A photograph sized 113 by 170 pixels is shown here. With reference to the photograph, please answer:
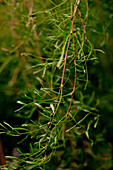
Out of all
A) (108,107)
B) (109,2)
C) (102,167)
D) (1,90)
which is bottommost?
(102,167)

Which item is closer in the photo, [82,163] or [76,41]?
[76,41]

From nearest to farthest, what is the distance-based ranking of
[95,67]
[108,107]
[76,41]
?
[76,41], [108,107], [95,67]

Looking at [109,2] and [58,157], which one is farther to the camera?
[58,157]

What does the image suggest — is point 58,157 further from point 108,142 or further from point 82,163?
point 108,142

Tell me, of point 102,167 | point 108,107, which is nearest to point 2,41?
point 108,107

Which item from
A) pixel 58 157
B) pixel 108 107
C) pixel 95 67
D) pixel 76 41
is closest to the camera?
pixel 76 41

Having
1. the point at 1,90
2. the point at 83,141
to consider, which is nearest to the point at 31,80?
the point at 1,90

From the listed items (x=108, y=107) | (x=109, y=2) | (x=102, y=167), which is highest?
(x=109, y=2)

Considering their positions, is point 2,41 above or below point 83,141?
above

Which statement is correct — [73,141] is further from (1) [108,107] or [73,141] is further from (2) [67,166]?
(1) [108,107]
